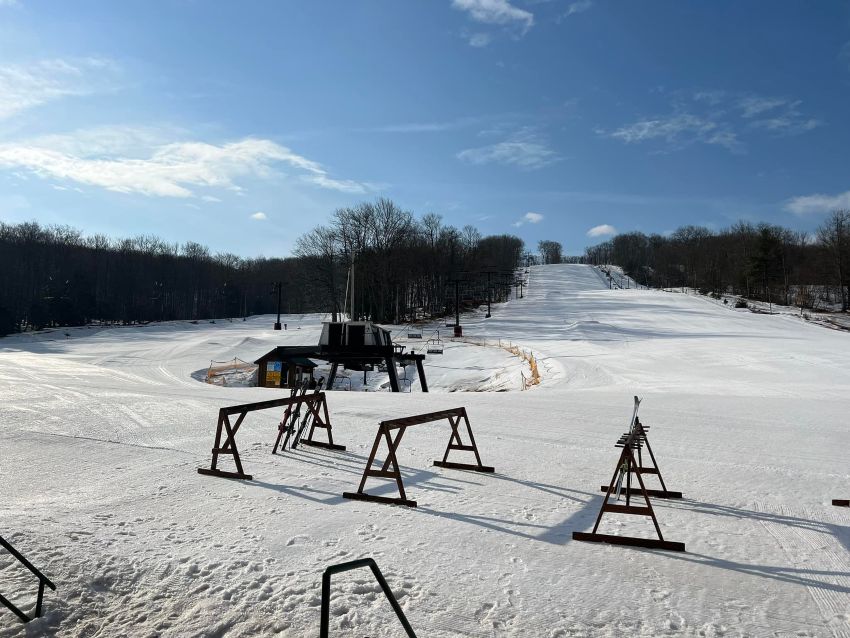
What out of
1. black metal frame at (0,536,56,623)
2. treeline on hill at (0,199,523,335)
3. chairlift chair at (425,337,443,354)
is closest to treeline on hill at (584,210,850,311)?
treeline on hill at (0,199,523,335)

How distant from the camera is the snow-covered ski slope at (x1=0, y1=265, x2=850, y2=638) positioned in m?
4.61

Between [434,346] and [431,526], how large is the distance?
4224cm

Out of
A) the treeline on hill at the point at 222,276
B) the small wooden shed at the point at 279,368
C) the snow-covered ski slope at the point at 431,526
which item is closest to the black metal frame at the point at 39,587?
the snow-covered ski slope at the point at 431,526

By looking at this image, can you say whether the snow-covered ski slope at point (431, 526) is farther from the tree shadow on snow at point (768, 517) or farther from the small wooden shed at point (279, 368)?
the small wooden shed at point (279, 368)

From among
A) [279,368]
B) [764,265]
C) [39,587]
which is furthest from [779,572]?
[764,265]

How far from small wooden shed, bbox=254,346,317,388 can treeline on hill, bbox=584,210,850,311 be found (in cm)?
6578

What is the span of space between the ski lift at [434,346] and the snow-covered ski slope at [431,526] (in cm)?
2718

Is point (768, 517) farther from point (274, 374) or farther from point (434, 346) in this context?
point (434, 346)

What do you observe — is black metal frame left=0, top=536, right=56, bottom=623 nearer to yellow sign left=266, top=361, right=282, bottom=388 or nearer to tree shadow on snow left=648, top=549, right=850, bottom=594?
tree shadow on snow left=648, top=549, right=850, bottom=594

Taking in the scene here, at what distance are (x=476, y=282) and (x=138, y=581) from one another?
97985 millimetres

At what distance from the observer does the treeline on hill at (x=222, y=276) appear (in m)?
77.3

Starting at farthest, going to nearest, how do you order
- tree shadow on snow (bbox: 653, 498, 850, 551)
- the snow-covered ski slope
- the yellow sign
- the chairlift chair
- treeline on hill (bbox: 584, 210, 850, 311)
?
treeline on hill (bbox: 584, 210, 850, 311) → the chairlift chair → the yellow sign → tree shadow on snow (bbox: 653, 498, 850, 551) → the snow-covered ski slope

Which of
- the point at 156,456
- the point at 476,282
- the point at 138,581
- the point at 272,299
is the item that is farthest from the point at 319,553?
the point at 272,299

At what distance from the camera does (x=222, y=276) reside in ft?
383
